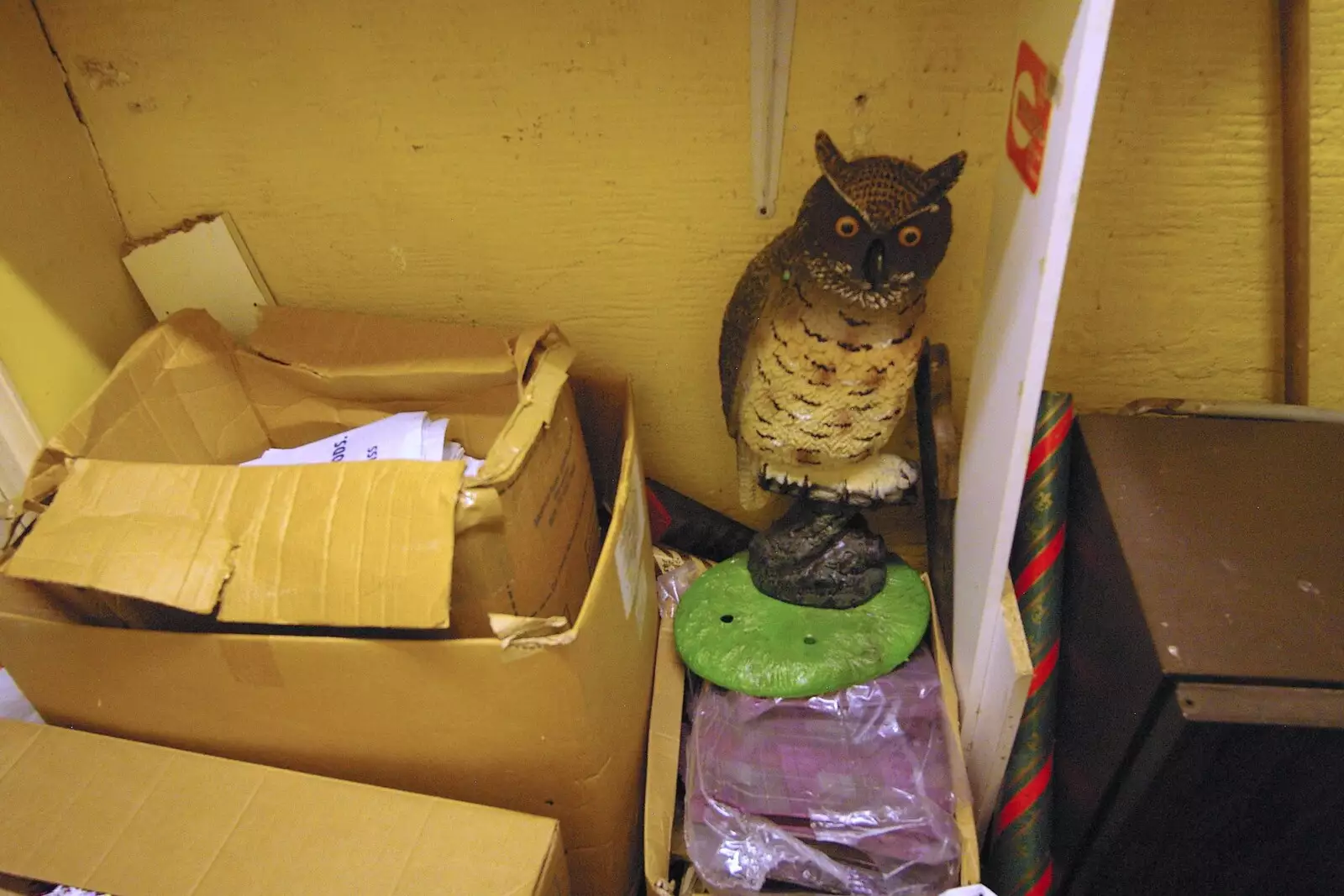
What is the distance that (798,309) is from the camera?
31.0 inches

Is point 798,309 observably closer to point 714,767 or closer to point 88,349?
point 714,767

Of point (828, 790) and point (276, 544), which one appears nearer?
point (276, 544)

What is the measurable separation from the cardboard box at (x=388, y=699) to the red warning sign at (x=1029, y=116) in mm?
469

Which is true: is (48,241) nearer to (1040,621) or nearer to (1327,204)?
(1040,621)

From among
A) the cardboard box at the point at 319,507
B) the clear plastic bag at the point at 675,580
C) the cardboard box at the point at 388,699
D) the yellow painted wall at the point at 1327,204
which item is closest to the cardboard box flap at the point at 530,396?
the cardboard box at the point at 319,507

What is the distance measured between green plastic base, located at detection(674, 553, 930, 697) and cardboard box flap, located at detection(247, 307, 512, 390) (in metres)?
0.39

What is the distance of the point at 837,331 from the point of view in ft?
2.55

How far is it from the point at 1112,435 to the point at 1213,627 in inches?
10.2

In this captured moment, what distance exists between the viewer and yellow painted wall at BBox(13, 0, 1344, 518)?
2.60 ft

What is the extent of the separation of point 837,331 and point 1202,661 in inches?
15.9

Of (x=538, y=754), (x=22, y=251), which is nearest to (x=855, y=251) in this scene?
(x=538, y=754)

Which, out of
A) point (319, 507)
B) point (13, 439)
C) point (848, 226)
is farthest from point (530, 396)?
point (13, 439)

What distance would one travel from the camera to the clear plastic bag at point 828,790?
2.61 feet

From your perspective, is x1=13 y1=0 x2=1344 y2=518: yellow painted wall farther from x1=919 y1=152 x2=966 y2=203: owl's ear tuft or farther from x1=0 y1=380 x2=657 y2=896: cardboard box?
x1=0 y1=380 x2=657 y2=896: cardboard box
